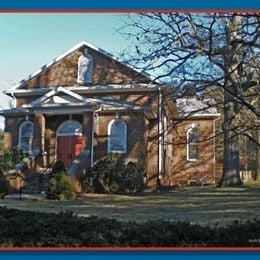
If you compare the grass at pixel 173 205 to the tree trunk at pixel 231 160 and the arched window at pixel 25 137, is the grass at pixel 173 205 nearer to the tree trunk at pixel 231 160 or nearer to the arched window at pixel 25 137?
the tree trunk at pixel 231 160

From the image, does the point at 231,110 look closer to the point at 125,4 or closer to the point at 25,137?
the point at 125,4

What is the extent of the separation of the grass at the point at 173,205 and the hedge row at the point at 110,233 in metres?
0.13

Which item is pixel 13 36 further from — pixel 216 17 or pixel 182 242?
pixel 182 242

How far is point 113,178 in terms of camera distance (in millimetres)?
5539

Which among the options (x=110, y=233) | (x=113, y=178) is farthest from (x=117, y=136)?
(x=110, y=233)

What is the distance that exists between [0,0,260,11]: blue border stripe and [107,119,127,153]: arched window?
127 cm

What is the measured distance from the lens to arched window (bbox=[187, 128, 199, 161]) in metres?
5.56

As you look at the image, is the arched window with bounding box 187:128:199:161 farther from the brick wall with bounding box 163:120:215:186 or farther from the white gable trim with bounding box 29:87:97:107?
the white gable trim with bounding box 29:87:97:107

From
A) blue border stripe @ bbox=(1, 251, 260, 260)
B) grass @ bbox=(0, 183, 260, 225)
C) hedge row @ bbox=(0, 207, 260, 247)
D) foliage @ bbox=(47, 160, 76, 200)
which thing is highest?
foliage @ bbox=(47, 160, 76, 200)

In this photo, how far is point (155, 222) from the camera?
16.5 feet

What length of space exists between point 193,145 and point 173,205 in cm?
68

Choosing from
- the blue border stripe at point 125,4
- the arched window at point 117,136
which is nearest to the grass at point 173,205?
the arched window at point 117,136

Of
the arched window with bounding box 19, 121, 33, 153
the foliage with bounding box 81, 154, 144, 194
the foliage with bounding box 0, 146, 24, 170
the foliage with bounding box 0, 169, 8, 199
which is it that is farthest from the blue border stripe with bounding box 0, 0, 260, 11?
the foliage with bounding box 0, 169, 8, 199

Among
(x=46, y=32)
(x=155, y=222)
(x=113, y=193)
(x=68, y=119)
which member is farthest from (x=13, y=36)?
(x=155, y=222)
